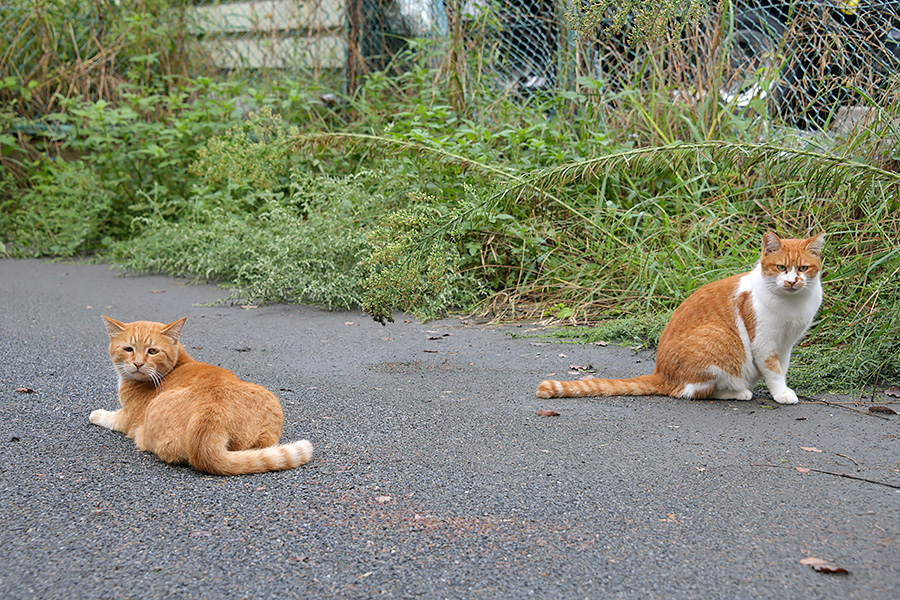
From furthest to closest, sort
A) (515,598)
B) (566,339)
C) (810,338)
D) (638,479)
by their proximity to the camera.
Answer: (566,339) → (810,338) → (638,479) → (515,598)

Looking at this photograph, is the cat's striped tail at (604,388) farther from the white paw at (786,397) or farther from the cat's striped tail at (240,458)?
the cat's striped tail at (240,458)

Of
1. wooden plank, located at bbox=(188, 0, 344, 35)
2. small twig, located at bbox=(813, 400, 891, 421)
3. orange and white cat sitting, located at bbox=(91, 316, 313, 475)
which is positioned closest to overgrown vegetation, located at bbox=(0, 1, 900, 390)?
small twig, located at bbox=(813, 400, 891, 421)

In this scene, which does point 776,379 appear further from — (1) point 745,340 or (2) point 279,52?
(2) point 279,52

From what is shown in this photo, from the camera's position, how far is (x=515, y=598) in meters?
1.74

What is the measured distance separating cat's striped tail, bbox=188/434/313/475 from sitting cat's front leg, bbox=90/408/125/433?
1.88 ft

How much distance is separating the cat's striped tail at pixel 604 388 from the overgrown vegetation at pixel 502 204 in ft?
2.55

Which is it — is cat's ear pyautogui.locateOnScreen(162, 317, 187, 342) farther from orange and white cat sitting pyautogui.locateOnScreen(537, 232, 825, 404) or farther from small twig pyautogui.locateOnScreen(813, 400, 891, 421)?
small twig pyautogui.locateOnScreen(813, 400, 891, 421)

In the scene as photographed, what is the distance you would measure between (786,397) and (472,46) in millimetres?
5559

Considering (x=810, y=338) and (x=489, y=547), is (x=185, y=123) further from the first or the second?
(x=489, y=547)

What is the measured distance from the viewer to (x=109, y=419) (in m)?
2.94

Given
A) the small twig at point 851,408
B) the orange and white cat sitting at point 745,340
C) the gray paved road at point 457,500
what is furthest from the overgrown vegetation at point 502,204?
the gray paved road at point 457,500

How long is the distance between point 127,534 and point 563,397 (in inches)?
80.4

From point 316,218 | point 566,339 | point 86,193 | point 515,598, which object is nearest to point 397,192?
point 316,218

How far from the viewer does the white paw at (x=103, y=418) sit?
2.93m
